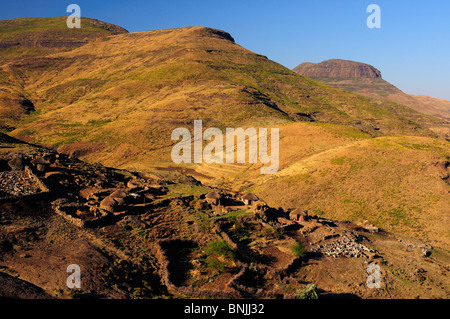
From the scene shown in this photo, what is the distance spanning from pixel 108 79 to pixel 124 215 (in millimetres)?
139954

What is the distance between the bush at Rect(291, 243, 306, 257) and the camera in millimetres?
32250

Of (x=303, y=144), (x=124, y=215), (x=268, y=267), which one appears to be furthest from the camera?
(x=303, y=144)

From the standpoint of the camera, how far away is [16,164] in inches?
1626

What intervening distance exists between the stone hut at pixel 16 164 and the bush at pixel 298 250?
34.4m

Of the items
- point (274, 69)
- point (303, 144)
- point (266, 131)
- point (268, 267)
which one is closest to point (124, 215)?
point (268, 267)

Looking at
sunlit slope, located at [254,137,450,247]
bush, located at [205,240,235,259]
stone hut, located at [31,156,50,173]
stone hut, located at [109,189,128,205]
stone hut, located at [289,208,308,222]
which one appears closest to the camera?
bush, located at [205,240,235,259]

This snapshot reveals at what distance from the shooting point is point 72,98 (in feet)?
483

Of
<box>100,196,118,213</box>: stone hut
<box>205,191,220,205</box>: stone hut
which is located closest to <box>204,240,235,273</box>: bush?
<box>205,191,220,205</box>: stone hut

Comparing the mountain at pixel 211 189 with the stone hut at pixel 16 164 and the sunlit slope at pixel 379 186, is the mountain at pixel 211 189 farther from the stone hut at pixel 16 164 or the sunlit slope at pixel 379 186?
the stone hut at pixel 16 164

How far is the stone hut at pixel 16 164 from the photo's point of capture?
41094 mm

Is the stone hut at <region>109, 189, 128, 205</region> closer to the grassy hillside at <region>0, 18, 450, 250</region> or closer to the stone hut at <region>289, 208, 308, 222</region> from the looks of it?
the stone hut at <region>289, 208, 308, 222</region>

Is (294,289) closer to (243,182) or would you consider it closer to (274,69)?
(243,182)

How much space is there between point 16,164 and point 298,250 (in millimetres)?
35497

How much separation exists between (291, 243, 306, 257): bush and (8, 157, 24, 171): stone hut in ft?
113
